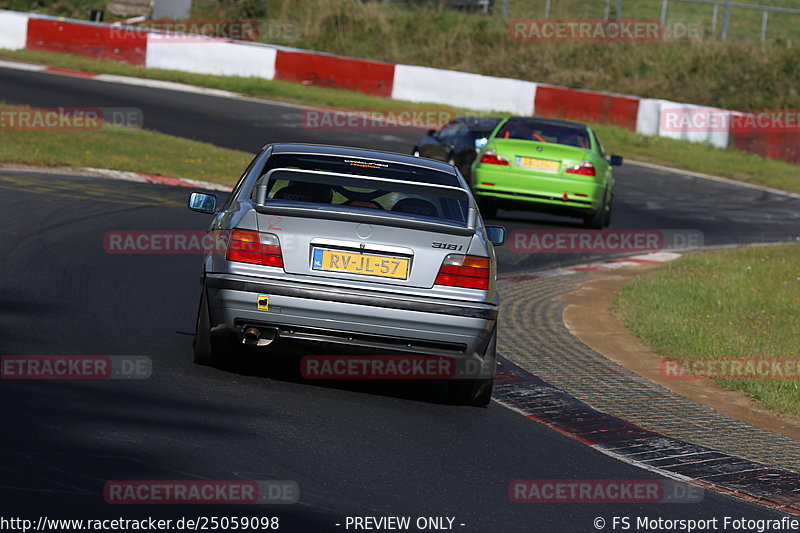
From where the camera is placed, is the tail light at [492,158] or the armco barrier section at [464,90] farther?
the armco barrier section at [464,90]

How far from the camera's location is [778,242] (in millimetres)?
19328

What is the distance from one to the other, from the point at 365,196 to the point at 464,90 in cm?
2651

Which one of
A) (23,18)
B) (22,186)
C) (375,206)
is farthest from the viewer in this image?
(23,18)

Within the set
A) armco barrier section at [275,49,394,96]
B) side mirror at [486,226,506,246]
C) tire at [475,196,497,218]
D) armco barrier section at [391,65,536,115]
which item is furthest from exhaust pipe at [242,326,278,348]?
armco barrier section at [275,49,394,96]

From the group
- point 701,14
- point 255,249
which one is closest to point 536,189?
point 255,249

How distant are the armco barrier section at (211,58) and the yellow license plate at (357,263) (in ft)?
96.9

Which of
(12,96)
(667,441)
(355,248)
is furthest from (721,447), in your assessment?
(12,96)

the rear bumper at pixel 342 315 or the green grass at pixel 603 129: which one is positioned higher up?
the rear bumper at pixel 342 315

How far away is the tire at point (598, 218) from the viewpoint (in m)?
17.5

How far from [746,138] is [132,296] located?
79.3 ft

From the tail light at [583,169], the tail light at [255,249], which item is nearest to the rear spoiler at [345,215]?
the tail light at [255,249]

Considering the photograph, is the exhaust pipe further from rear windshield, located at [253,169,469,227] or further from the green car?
the green car

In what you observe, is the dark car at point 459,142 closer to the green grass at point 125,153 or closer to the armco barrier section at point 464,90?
the green grass at point 125,153

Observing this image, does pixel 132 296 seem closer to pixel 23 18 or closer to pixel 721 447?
pixel 721 447
